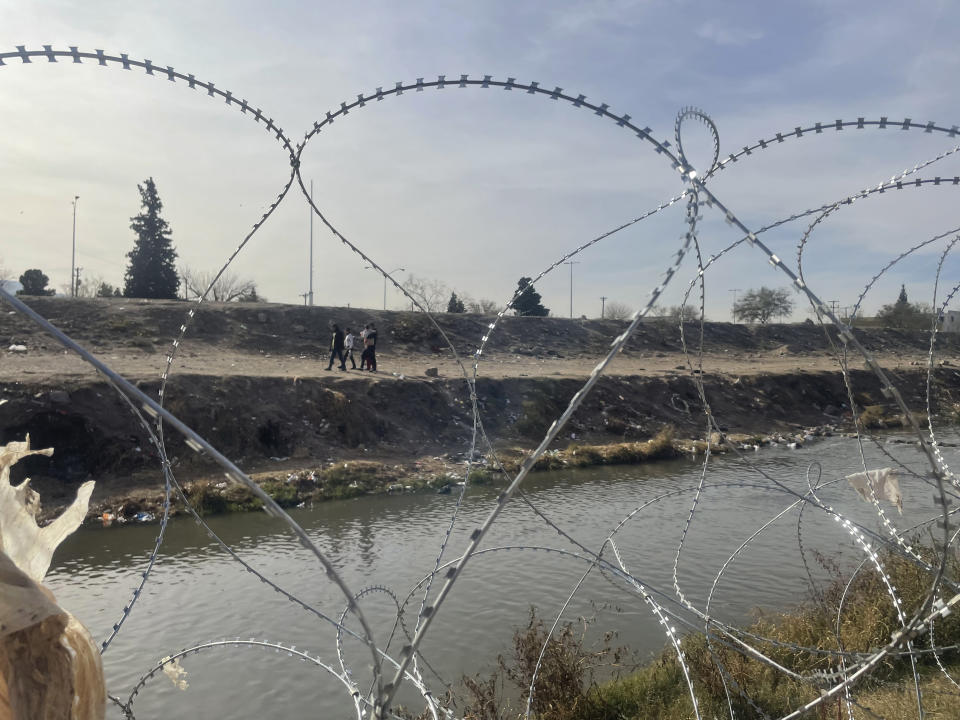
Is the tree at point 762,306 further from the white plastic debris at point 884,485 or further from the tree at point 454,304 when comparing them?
the white plastic debris at point 884,485

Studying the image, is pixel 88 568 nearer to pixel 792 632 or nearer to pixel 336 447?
pixel 336 447

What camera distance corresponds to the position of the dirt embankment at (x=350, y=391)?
15.4 metres

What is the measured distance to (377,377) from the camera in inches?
834

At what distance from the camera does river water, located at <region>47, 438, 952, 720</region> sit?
7355 millimetres

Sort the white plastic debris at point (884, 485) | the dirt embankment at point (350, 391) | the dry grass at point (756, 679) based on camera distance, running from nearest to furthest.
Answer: the white plastic debris at point (884, 485)
the dry grass at point (756, 679)
the dirt embankment at point (350, 391)

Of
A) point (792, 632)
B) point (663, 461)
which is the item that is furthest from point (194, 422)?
point (792, 632)

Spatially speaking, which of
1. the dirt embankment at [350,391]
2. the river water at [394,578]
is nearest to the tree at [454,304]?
the dirt embankment at [350,391]

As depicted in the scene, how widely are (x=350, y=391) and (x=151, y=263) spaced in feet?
86.7

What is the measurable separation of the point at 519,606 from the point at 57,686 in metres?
7.17

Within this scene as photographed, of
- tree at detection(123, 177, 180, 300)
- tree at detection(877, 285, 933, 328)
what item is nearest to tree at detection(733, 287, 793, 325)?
tree at detection(877, 285, 933, 328)

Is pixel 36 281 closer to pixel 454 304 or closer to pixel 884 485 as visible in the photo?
pixel 454 304

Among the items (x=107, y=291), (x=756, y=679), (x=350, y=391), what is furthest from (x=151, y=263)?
(x=756, y=679)

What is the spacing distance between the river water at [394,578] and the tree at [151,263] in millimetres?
31085

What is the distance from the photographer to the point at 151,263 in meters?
41.1
